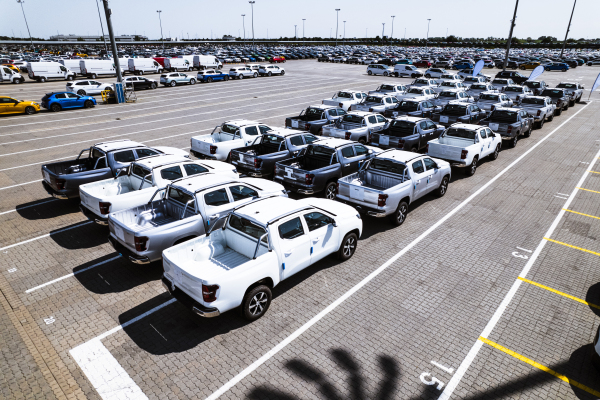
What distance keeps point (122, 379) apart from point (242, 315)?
6.89 ft

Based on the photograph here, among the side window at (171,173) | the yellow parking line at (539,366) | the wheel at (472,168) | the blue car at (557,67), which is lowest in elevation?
the yellow parking line at (539,366)

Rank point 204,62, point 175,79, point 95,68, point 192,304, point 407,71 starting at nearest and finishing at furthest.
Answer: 1. point 192,304
2. point 175,79
3. point 95,68
4. point 407,71
5. point 204,62

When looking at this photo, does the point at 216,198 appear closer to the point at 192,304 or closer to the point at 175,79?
the point at 192,304

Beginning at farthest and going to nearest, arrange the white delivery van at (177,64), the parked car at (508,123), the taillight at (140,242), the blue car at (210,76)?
the white delivery van at (177,64)
the blue car at (210,76)
the parked car at (508,123)
the taillight at (140,242)

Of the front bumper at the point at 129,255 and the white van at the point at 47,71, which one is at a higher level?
the white van at the point at 47,71

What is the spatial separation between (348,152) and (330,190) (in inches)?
63.2

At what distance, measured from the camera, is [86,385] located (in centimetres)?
554

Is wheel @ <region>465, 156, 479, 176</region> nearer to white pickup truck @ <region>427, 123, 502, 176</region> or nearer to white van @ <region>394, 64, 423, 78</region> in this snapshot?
white pickup truck @ <region>427, 123, 502, 176</region>

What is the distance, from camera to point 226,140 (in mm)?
15195

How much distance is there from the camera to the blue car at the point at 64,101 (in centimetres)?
2589

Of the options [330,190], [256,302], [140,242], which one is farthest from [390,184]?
[140,242]

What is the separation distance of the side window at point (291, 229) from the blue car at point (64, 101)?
1047 inches

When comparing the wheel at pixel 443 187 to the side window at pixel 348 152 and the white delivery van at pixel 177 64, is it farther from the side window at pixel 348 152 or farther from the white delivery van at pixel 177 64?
the white delivery van at pixel 177 64

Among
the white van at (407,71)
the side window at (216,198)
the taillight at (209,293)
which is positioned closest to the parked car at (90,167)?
the side window at (216,198)
